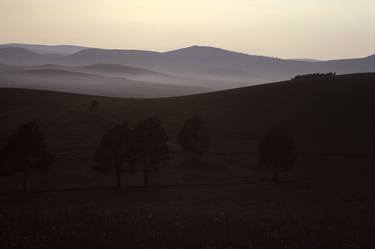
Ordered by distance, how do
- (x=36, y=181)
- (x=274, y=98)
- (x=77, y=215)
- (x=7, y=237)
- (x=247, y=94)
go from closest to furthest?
1. (x=7, y=237)
2. (x=77, y=215)
3. (x=36, y=181)
4. (x=274, y=98)
5. (x=247, y=94)

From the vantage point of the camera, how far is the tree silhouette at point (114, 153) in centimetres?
3962

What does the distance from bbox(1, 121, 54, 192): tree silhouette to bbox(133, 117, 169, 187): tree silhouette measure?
354 inches

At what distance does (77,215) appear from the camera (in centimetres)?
1881

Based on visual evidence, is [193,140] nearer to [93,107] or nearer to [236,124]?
[236,124]

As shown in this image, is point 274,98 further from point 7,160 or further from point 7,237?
point 7,237

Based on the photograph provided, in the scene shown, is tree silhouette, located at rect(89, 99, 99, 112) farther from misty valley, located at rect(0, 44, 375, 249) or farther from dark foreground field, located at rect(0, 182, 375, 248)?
dark foreground field, located at rect(0, 182, 375, 248)

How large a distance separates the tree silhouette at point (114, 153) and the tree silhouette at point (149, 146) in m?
1.05

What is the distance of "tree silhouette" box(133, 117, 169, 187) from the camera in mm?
41125

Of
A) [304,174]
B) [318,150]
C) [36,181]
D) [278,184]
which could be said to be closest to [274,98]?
[318,150]

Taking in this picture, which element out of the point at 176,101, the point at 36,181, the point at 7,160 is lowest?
the point at 36,181

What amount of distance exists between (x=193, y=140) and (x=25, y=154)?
827 inches

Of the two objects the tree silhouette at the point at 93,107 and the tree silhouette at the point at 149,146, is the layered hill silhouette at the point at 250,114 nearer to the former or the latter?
the tree silhouette at the point at 93,107

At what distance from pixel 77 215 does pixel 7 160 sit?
2280 centimetres

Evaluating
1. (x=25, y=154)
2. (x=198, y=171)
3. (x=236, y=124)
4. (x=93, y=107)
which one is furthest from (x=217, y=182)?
(x=93, y=107)
